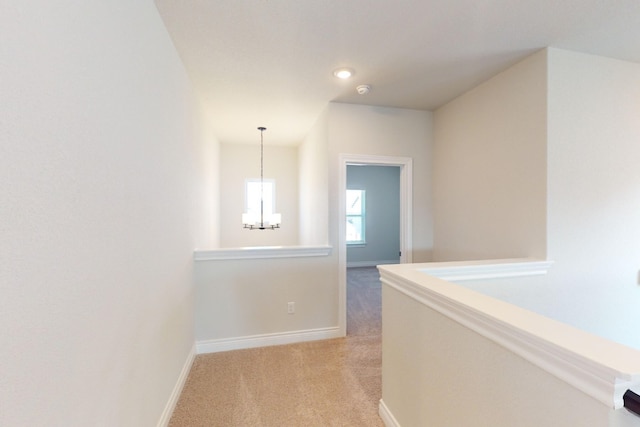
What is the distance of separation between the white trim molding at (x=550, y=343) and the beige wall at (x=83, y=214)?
1.42 m

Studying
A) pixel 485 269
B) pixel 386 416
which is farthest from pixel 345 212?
pixel 386 416

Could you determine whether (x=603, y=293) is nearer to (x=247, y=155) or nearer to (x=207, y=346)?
(x=207, y=346)

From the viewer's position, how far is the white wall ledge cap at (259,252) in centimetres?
271

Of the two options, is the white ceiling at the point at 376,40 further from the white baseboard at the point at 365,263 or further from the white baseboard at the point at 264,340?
the white baseboard at the point at 365,263

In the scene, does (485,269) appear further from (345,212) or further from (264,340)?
(264,340)

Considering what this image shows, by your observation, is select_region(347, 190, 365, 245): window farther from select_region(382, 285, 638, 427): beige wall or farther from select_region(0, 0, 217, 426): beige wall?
select_region(0, 0, 217, 426): beige wall

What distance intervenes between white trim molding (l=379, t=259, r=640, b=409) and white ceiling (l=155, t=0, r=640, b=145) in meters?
1.68

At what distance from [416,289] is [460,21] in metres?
1.74

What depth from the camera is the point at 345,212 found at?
306cm

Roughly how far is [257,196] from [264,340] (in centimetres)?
304

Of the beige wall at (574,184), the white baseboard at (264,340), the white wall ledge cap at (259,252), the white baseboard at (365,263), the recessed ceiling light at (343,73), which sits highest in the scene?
the recessed ceiling light at (343,73)

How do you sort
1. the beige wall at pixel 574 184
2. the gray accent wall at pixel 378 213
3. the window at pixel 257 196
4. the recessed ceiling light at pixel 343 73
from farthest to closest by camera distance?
the gray accent wall at pixel 378 213, the window at pixel 257 196, the recessed ceiling light at pixel 343 73, the beige wall at pixel 574 184

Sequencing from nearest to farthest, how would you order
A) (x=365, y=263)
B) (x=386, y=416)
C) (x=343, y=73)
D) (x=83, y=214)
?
(x=83, y=214), (x=386, y=416), (x=343, y=73), (x=365, y=263)

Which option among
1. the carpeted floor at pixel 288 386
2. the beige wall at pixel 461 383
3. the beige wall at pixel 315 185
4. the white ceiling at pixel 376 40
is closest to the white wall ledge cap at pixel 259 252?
the beige wall at pixel 315 185
